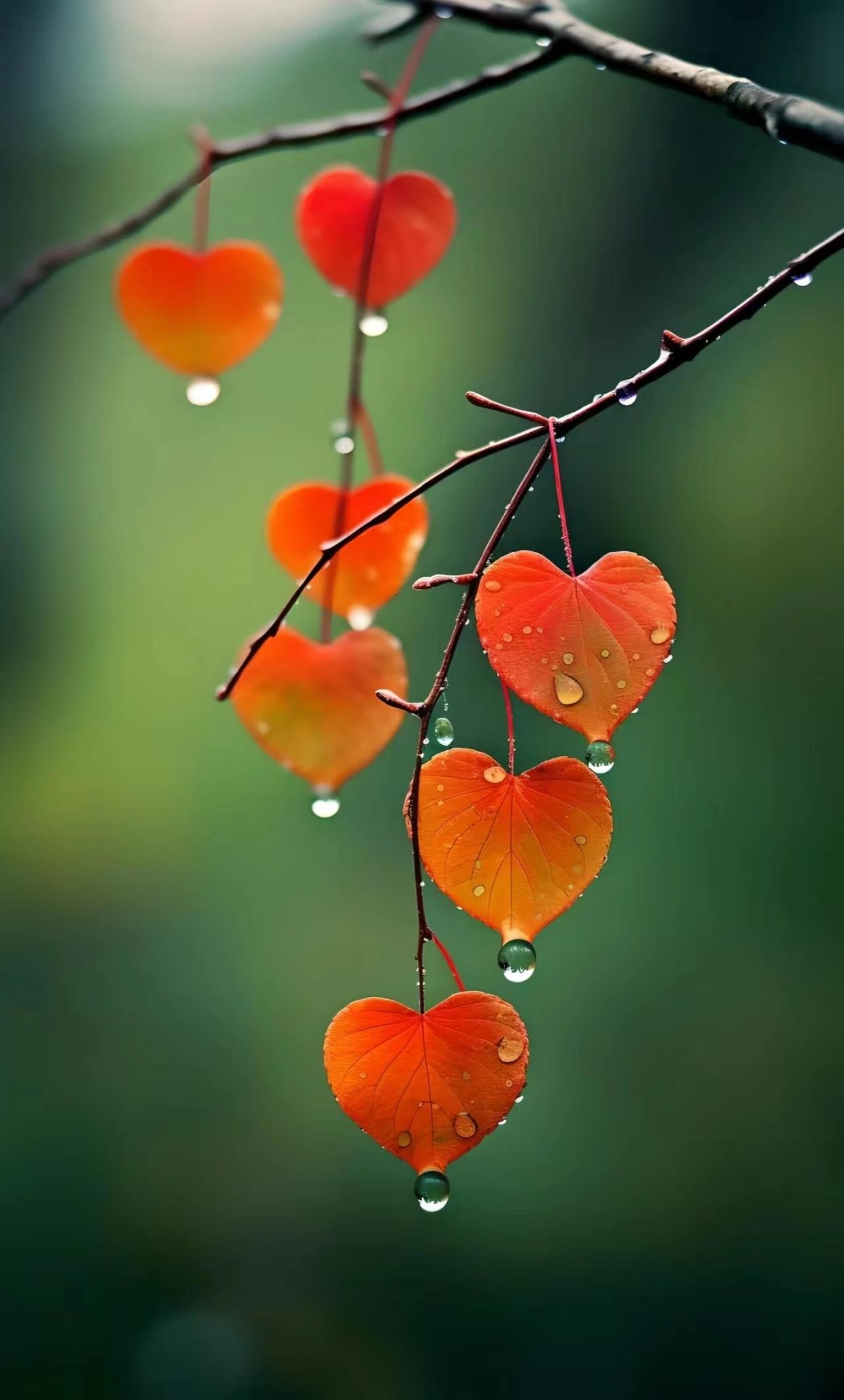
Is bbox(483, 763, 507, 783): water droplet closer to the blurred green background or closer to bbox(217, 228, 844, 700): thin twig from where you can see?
bbox(217, 228, 844, 700): thin twig

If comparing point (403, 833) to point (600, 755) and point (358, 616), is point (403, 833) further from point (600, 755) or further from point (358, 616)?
point (600, 755)

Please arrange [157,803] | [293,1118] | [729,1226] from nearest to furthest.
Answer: [729,1226] < [293,1118] < [157,803]

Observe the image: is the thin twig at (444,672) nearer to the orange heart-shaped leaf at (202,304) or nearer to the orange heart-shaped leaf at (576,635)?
the orange heart-shaped leaf at (576,635)

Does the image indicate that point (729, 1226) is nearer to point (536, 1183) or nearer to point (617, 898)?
point (536, 1183)

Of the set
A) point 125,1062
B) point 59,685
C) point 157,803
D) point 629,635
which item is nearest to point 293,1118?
point 125,1062

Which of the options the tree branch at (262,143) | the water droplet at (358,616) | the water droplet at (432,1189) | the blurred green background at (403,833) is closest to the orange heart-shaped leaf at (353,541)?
the water droplet at (358,616)

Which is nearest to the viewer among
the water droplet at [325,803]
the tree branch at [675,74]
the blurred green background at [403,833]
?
the tree branch at [675,74]
